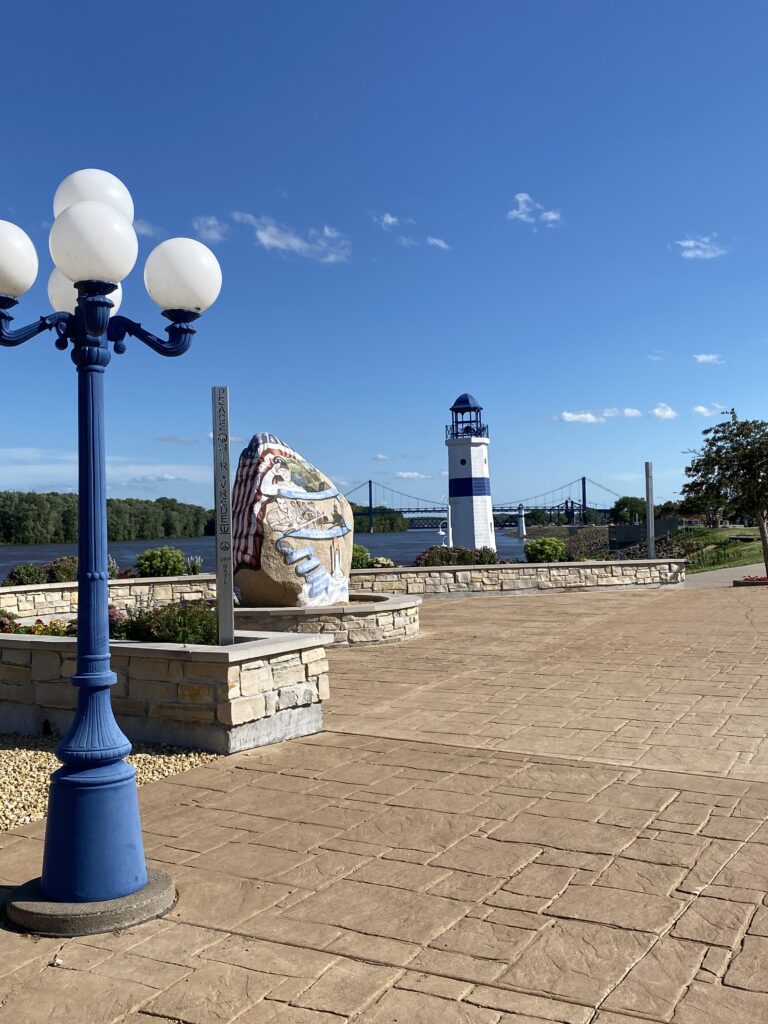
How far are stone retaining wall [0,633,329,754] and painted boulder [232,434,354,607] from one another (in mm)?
4681

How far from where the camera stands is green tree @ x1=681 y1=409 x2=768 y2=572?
22.6m

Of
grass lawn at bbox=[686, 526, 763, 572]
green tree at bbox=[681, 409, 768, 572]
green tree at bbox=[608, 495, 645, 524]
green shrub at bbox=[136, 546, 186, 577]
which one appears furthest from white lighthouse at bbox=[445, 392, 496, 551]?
green tree at bbox=[608, 495, 645, 524]

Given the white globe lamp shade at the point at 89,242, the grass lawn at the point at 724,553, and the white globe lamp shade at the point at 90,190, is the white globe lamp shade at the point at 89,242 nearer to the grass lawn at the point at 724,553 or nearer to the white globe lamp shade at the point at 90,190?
the white globe lamp shade at the point at 90,190

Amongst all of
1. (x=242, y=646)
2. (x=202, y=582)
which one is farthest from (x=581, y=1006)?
(x=202, y=582)

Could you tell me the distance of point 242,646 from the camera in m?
6.73

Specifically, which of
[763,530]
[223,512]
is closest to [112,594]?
[223,512]

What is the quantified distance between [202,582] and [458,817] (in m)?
13.2

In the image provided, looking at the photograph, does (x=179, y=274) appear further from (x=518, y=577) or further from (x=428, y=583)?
(x=518, y=577)

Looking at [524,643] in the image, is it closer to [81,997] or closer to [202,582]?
[202,582]

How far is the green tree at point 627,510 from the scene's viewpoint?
81125mm

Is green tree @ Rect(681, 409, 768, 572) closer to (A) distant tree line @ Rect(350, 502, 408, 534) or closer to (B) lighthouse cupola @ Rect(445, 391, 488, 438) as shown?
(B) lighthouse cupola @ Rect(445, 391, 488, 438)

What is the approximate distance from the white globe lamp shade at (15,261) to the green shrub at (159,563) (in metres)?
14.4

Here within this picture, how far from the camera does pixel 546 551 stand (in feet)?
71.3

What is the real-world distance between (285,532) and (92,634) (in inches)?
318
